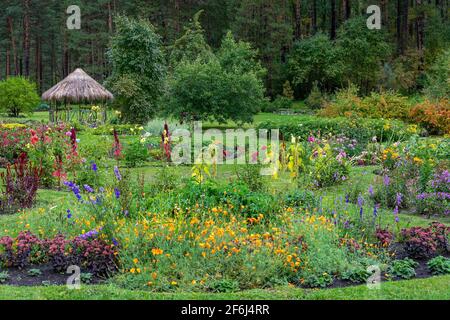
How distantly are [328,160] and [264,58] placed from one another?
31.1 m

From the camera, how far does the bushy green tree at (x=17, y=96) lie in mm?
32125

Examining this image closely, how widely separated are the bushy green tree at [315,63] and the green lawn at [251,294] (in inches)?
1227

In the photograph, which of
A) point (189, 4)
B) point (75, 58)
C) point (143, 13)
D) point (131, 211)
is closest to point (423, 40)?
point (189, 4)

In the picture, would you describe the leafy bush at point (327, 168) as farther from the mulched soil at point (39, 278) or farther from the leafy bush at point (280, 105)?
the leafy bush at point (280, 105)

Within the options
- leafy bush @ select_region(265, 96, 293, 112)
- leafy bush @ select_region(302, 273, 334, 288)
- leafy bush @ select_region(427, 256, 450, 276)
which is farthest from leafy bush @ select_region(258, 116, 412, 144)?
leafy bush @ select_region(265, 96, 293, 112)

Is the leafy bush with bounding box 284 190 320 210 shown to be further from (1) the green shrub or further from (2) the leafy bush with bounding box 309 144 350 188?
(1) the green shrub

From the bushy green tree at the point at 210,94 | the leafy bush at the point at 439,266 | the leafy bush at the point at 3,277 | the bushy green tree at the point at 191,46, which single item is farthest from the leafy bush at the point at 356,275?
the bushy green tree at the point at 191,46

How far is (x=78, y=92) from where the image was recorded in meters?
26.0

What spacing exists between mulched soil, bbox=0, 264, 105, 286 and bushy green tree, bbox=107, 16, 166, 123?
19340 millimetres

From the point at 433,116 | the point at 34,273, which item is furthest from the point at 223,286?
the point at 433,116

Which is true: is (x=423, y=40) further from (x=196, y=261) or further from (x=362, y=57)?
(x=196, y=261)

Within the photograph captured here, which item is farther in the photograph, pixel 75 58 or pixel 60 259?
pixel 75 58

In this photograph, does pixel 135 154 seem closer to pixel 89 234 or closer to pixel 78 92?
pixel 89 234
